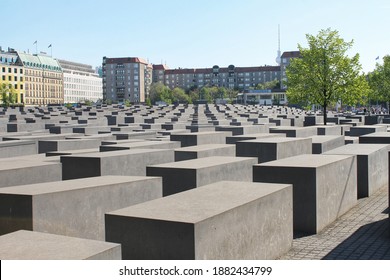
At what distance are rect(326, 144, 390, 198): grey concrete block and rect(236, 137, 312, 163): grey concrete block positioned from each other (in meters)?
1.66

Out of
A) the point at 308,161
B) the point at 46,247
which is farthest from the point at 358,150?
the point at 46,247

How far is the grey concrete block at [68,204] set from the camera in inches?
344

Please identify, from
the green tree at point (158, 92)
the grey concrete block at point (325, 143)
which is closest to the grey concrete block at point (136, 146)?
the grey concrete block at point (325, 143)

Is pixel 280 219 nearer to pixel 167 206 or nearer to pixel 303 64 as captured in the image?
pixel 167 206

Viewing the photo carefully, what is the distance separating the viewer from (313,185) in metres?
10.7

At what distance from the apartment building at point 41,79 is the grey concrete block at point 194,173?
139340 millimetres

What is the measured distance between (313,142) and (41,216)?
11.2 metres

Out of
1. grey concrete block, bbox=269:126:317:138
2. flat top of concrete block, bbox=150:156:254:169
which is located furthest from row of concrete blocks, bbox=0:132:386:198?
grey concrete block, bbox=269:126:317:138

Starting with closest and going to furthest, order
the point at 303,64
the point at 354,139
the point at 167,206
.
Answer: the point at 167,206, the point at 354,139, the point at 303,64

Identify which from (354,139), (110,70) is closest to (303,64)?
(354,139)

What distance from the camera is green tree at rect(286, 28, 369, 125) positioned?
109ft

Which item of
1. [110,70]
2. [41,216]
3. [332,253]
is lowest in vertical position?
[332,253]

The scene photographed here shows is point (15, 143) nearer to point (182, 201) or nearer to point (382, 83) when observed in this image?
point (182, 201)
